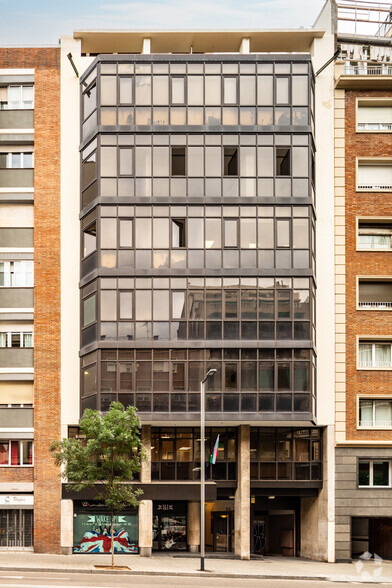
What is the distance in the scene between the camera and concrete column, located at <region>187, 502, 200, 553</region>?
50.2 m

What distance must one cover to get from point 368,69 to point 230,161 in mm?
10182

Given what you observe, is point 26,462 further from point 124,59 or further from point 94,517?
point 124,59

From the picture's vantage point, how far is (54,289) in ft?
166

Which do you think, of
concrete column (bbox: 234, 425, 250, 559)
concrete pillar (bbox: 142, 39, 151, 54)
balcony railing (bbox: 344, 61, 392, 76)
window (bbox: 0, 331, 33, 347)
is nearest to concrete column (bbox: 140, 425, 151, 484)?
concrete column (bbox: 234, 425, 250, 559)

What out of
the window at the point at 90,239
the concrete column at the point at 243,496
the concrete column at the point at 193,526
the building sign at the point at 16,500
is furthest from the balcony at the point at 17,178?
the concrete column at the point at 193,526

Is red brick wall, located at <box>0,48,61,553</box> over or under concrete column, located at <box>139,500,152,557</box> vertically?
over

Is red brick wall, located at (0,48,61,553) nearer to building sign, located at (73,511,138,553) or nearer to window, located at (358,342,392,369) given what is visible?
building sign, located at (73,511,138,553)

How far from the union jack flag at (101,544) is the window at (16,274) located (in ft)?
44.5

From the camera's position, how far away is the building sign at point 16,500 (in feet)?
160

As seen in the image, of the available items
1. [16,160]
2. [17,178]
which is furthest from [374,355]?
[16,160]

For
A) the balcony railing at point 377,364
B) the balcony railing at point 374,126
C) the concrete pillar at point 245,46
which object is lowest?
Result: the balcony railing at point 377,364

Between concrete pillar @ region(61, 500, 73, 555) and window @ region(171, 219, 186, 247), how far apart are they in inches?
561

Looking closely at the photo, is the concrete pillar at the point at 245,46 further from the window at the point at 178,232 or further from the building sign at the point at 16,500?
the building sign at the point at 16,500

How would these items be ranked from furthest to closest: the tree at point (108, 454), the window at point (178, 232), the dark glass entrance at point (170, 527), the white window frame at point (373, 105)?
1. the white window frame at point (373, 105)
2. the dark glass entrance at point (170, 527)
3. the window at point (178, 232)
4. the tree at point (108, 454)
